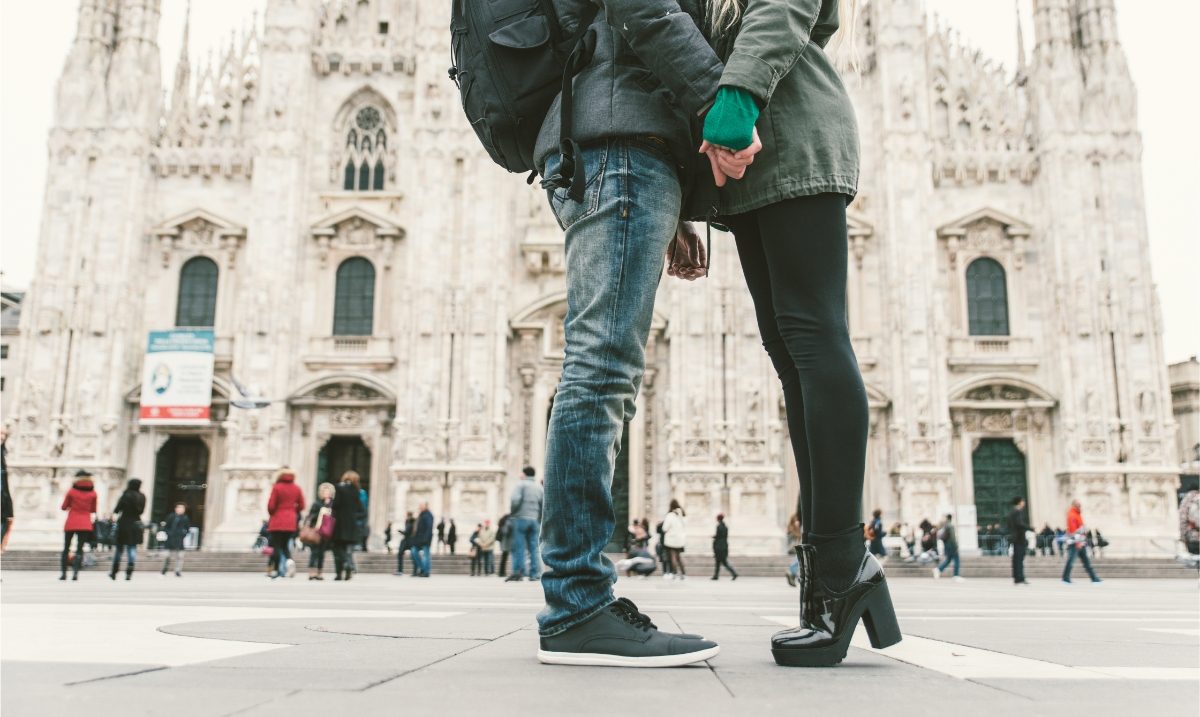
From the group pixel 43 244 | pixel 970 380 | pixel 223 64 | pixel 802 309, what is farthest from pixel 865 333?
pixel 802 309

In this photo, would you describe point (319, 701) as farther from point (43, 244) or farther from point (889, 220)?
point (43, 244)

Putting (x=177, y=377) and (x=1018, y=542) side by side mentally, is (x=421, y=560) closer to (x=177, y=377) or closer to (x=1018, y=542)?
(x=1018, y=542)

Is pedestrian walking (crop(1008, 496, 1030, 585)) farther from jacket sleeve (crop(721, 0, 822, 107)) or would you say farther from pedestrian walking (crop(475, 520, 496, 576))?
jacket sleeve (crop(721, 0, 822, 107))

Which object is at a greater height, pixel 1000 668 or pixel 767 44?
pixel 767 44

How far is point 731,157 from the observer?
92.0 inches

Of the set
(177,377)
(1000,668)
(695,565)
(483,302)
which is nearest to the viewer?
(1000,668)

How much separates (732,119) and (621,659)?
4.12 ft

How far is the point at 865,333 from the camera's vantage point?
899 inches

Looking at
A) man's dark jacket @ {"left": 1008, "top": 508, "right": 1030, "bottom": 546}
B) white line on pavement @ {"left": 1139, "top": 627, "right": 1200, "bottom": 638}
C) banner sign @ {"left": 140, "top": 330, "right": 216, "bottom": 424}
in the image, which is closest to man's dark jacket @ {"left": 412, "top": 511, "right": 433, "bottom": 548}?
man's dark jacket @ {"left": 1008, "top": 508, "right": 1030, "bottom": 546}

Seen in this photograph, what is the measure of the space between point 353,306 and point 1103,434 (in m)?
17.5

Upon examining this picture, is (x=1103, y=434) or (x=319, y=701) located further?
(x=1103, y=434)

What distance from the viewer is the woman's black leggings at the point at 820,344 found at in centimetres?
240

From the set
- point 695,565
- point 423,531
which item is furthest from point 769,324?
point 695,565

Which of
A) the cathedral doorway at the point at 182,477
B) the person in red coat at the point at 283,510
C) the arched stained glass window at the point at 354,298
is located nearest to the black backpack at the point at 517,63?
the person in red coat at the point at 283,510
